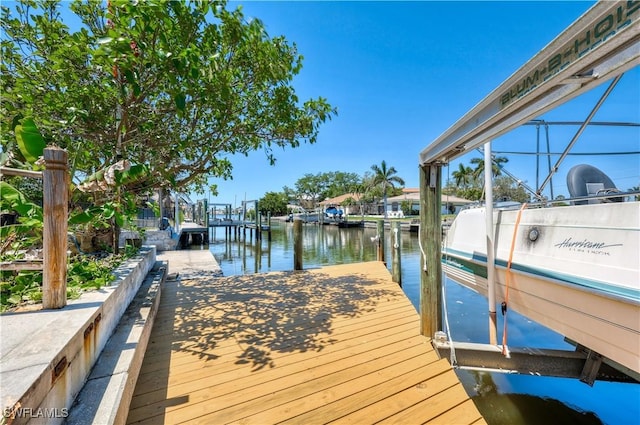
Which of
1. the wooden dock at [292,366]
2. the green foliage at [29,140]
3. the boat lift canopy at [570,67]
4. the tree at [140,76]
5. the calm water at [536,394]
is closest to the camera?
the boat lift canopy at [570,67]

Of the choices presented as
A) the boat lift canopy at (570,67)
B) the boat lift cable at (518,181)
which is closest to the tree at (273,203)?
the boat lift cable at (518,181)

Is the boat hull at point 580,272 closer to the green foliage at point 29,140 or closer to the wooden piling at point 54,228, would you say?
the wooden piling at point 54,228

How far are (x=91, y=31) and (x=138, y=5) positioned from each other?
74.6 inches

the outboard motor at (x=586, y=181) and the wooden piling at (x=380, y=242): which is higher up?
the outboard motor at (x=586, y=181)

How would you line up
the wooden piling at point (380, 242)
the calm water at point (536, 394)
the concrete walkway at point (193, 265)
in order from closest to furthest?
the calm water at point (536, 394), the concrete walkway at point (193, 265), the wooden piling at point (380, 242)

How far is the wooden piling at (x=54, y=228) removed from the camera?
6.84 feet

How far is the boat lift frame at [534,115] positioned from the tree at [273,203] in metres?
57.8

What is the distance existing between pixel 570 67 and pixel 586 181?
2.51 m

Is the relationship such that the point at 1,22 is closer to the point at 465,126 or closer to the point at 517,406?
the point at 465,126

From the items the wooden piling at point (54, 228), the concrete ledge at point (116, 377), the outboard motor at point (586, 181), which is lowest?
the concrete ledge at point (116, 377)

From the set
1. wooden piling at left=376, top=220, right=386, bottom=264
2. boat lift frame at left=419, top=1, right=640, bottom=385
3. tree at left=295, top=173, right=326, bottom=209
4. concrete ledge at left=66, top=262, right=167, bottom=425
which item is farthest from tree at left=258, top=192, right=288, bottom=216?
boat lift frame at left=419, top=1, right=640, bottom=385

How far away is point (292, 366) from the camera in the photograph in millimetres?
2855

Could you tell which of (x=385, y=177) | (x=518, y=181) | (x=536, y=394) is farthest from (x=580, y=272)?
(x=385, y=177)

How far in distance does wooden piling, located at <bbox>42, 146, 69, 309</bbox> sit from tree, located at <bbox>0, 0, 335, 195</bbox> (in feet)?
3.98
